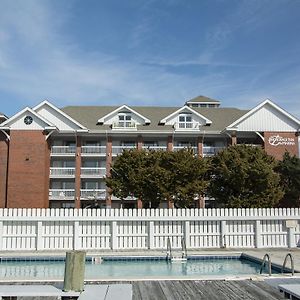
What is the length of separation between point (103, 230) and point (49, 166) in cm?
2395

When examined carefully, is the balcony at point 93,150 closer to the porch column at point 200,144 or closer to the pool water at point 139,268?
the porch column at point 200,144

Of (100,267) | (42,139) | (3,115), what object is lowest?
(100,267)

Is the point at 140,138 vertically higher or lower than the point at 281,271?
higher

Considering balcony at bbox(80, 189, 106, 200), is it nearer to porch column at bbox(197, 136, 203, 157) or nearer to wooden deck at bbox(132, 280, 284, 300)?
porch column at bbox(197, 136, 203, 157)

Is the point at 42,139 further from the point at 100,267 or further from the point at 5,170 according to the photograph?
the point at 100,267

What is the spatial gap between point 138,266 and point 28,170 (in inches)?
1014

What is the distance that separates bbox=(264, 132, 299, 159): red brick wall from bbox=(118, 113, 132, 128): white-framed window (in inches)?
542

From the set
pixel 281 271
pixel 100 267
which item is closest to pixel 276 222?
pixel 281 271

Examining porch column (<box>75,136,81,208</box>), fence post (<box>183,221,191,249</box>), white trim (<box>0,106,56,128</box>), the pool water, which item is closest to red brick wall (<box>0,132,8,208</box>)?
white trim (<box>0,106,56,128</box>)

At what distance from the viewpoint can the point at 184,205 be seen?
86.4 feet

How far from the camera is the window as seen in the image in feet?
137

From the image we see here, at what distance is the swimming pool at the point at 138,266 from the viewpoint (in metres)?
14.0

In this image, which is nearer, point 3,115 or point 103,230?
point 103,230

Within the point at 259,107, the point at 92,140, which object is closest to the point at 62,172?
the point at 92,140
